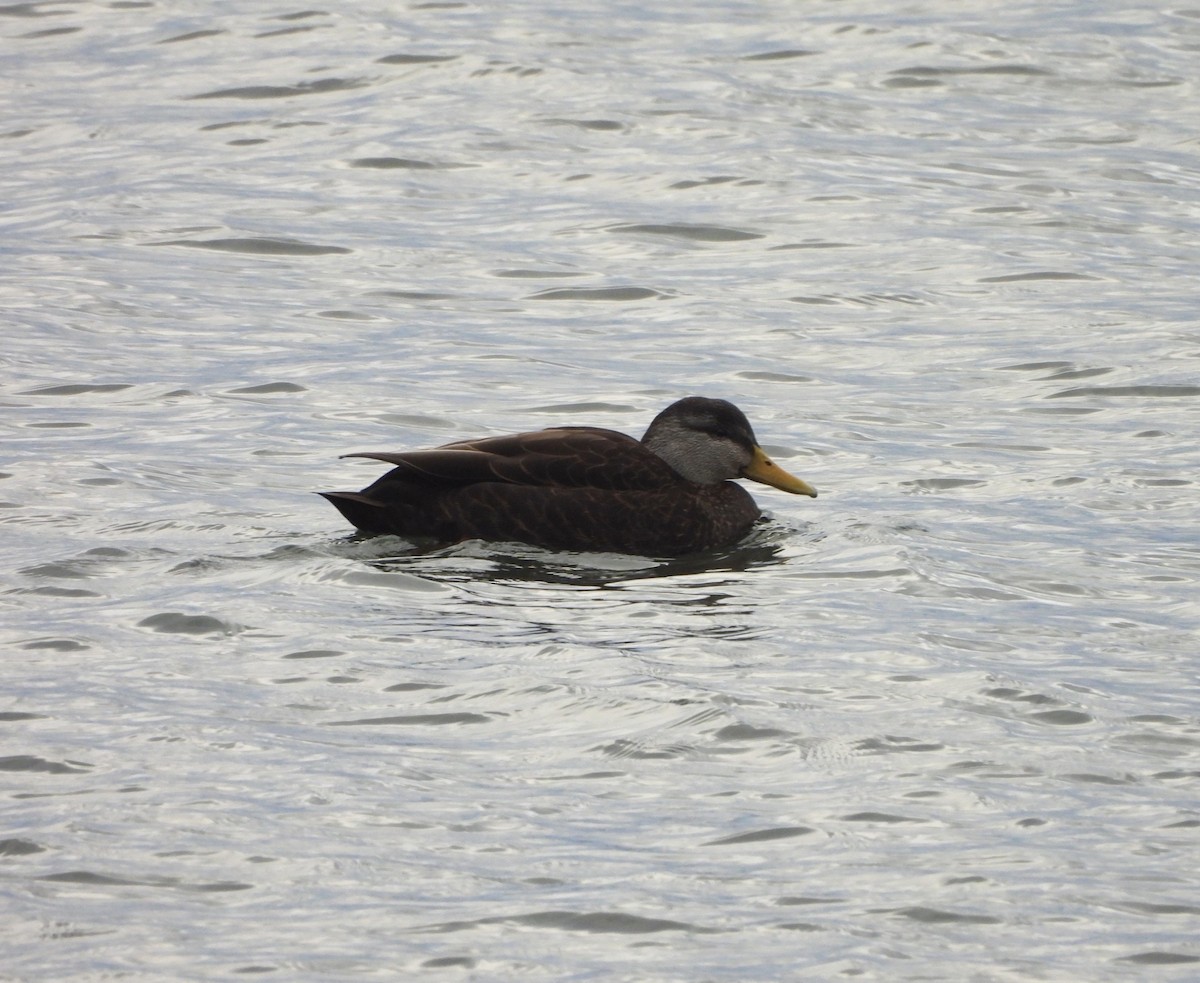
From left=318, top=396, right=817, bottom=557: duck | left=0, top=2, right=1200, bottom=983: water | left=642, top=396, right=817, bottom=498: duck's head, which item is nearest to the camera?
left=0, top=2, right=1200, bottom=983: water

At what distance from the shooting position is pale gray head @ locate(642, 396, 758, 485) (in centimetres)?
1050

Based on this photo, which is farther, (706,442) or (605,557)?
(706,442)

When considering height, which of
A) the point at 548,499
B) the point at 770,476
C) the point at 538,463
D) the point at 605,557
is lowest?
the point at 605,557

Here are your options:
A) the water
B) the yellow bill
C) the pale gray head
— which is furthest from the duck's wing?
the yellow bill

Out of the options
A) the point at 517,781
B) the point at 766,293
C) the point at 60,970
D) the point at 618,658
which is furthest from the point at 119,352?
the point at 60,970

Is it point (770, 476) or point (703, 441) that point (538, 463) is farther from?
point (770, 476)

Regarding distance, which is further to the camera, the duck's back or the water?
the duck's back

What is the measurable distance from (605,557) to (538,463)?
54cm

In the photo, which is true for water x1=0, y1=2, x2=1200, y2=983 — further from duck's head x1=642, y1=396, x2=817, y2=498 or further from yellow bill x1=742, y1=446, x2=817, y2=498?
duck's head x1=642, y1=396, x2=817, y2=498

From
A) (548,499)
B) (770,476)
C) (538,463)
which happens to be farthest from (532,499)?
(770,476)

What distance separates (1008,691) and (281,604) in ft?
9.97

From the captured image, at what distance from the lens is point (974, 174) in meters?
A: 19.3

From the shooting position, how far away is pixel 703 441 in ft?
34.5

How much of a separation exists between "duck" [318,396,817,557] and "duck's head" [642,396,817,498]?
6.4 inches
